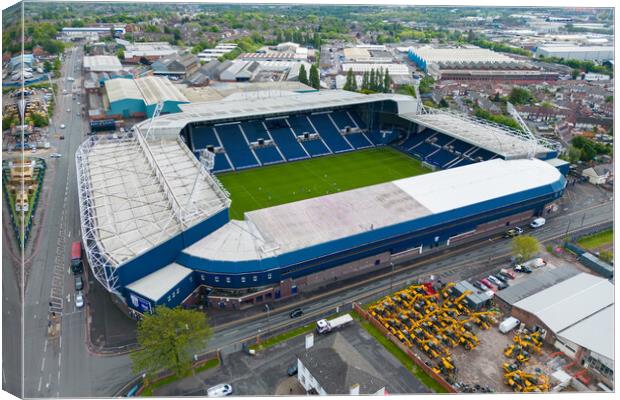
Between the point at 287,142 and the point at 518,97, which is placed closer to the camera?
the point at 287,142

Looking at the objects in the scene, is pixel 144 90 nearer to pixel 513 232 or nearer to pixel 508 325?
pixel 513 232

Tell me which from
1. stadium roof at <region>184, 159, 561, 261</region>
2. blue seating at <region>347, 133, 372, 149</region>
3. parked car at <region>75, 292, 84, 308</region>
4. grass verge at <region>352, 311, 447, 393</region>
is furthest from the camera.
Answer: blue seating at <region>347, 133, 372, 149</region>

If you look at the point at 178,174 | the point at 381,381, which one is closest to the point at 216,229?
the point at 178,174

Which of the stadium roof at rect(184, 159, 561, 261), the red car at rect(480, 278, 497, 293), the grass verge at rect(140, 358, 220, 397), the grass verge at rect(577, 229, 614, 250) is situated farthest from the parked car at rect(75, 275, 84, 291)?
the grass verge at rect(577, 229, 614, 250)

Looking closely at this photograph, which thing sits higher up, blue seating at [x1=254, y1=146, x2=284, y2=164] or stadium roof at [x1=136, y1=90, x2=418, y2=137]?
stadium roof at [x1=136, y1=90, x2=418, y2=137]

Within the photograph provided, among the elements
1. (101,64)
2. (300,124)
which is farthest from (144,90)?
(101,64)

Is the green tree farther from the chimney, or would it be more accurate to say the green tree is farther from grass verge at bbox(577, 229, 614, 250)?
the chimney
